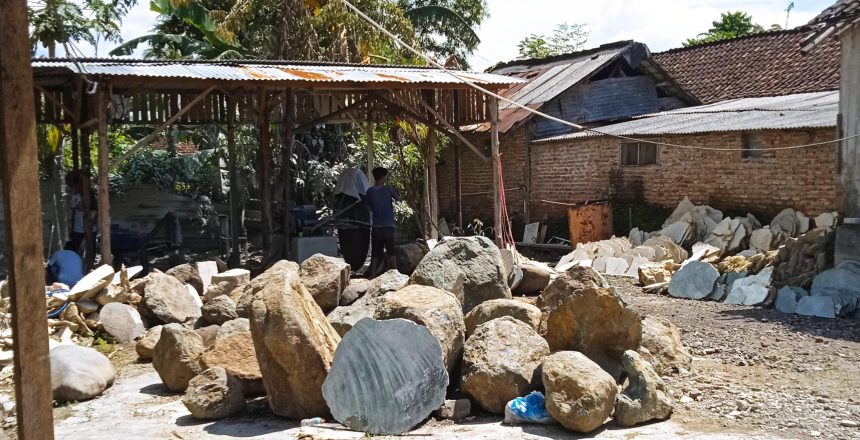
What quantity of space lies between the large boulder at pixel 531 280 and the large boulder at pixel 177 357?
5.04 meters

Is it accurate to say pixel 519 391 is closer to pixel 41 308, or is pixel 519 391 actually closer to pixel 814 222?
pixel 41 308

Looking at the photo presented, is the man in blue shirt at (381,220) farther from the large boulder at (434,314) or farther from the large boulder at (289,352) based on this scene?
the large boulder at (289,352)

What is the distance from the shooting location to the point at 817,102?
16.4 m

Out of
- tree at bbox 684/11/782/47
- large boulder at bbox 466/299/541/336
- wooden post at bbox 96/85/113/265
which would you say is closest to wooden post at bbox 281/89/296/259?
wooden post at bbox 96/85/113/265

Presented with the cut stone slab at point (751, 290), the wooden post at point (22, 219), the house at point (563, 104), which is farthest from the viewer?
the house at point (563, 104)

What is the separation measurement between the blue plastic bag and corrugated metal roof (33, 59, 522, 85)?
6.49m

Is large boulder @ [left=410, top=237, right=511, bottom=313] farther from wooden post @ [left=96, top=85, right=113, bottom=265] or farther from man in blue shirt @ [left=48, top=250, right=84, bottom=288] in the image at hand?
man in blue shirt @ [left=48, top=250, right=84, bottom=288]

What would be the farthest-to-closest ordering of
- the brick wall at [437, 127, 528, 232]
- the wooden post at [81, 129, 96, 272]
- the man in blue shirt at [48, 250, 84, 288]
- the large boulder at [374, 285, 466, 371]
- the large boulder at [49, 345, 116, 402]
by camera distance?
the brick wall at [437, 127, 528, 232]
the wooden post at [81, 129, 96, 272]
the man in blue shirt at [48, 250, 84, 288]
the large boulder at [49, 345, 116, 402]
the large boulder at [374, 285, 466, 371]

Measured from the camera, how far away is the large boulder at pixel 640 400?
623cm

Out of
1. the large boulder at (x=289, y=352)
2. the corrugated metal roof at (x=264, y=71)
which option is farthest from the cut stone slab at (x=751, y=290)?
the large boulder at (x=289, y=352)

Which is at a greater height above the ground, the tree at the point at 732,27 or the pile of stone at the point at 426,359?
the tree at the point at 732,27

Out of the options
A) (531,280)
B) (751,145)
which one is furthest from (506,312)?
(751,145)

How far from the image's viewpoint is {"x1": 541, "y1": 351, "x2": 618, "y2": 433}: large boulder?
600cm

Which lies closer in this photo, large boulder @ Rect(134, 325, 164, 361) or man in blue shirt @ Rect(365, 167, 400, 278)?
large boulder @ Rect(134, 325, 164, 361)
